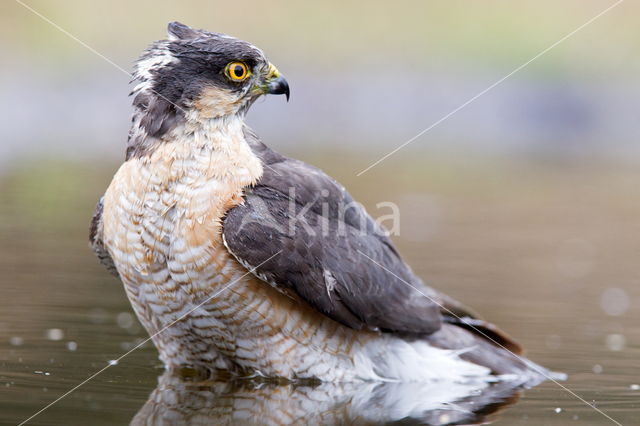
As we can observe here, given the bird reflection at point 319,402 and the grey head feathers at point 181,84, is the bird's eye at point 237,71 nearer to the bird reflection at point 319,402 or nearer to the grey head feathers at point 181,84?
the grey head feathers at point 181,84

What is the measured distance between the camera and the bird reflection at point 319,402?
6.20 m

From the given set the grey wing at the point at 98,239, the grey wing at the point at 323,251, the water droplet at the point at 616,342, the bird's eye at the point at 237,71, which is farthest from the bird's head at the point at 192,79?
the water droplet at the point at 616,342

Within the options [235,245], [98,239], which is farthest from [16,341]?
[235,245]

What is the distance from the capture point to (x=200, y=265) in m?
6.75

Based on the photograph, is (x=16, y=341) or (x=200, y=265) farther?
(x=16, y=341)

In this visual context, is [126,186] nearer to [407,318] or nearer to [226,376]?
[226,376]

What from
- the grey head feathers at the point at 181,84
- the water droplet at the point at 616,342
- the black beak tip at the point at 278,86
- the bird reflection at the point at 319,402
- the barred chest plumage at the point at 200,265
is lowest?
the bird reflection at the point at 319,402

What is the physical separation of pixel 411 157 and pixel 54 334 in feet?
53.5

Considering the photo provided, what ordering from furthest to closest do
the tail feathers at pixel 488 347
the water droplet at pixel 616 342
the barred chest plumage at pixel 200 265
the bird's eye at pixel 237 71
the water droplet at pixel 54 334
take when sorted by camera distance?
the water droplet at pixel 616 342 → the tail feathers at pixel 488 347 → the water droplet at pixel 54 334 → the bird's eye at pixel 237 71 → the barred chest plumage at pixel 200 265

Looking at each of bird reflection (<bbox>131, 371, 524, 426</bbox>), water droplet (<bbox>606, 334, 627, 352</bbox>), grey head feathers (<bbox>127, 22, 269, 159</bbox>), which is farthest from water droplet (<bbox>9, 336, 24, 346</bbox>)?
water droplet (<bbox>606, 334, 627, 352</bbox>)

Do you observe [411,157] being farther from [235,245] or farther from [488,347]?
[235,245]

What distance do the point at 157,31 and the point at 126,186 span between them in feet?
70.3

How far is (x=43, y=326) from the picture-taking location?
786 cm

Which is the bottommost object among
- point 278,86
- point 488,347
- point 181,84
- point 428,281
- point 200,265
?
point 200,265
